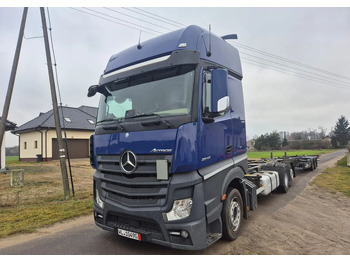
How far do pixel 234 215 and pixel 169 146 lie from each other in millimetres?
1878

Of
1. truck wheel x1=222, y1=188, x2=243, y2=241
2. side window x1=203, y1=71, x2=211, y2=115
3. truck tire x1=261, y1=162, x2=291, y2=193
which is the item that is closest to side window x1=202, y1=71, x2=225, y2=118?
side window x1=203, y1=71, x2=211, y2=115

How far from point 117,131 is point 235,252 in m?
2.51

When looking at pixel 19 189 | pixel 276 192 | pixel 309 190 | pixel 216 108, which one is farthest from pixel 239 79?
pixel 19 189

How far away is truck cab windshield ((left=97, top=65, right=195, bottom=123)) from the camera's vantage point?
3301 mm

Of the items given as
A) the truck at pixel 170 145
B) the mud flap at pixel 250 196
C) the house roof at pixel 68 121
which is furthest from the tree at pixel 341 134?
the truck at pixel 170 145

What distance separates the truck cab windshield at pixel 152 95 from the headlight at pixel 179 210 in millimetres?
1171

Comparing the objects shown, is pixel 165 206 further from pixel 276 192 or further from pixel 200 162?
pixel 276 192

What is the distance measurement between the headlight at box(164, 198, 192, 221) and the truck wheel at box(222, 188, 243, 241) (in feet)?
2.90

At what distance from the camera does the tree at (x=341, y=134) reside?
2709 inches

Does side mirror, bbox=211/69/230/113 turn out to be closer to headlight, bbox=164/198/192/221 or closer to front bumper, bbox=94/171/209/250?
front bumper, bbox=94/171/209/250

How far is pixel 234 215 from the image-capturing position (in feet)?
13.2

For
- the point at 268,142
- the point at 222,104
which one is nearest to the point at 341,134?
the point at 268,142

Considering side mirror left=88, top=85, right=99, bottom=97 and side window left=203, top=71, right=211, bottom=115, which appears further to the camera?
side mirror left=88, top=85, right=99, bottom=97

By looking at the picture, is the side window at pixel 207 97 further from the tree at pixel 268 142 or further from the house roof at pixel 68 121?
the tree at pixel 268 142
